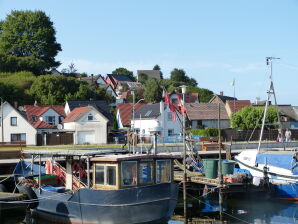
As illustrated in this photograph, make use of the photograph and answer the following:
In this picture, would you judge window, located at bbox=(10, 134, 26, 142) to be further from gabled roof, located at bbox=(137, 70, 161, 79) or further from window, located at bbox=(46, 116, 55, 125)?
gabled roof, located at bbox=(137, 70, 161, 79)

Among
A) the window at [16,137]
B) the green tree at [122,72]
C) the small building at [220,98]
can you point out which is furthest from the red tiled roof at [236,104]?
the green tree at [122,72]

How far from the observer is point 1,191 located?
87.2 ft

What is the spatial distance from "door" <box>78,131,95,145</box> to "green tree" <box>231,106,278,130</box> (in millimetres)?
20320

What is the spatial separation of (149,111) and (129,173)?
50672mm

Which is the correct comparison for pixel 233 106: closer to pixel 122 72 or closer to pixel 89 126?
pixel 89 126

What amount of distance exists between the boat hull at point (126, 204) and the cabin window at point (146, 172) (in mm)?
537

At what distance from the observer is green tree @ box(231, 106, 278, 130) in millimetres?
69975

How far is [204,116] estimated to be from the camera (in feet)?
259

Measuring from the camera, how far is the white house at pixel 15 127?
62781mm

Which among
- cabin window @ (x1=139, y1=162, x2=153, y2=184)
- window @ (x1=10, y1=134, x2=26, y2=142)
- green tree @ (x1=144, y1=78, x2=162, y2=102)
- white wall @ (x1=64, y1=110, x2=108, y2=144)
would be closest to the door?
white wall @ (x1=64, y1=110, x2=108, y2=144)

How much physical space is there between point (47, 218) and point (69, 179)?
2.23 metres

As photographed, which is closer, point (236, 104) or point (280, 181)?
point (280, 181)

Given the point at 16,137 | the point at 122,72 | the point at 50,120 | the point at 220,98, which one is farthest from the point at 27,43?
the point at 122,72

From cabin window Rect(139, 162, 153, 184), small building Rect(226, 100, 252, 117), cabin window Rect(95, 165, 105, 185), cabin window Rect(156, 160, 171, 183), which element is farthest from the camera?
small building Rect(226, 100, 252, 117)
